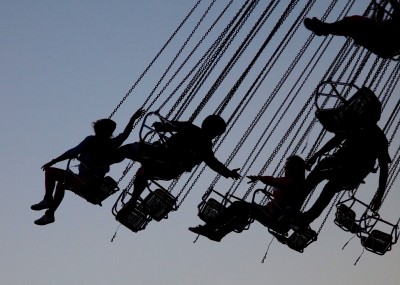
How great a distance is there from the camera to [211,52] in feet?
21.7

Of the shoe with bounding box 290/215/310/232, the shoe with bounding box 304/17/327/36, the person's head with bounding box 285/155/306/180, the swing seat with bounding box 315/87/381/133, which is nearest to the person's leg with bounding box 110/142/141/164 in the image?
the person's head with bounding box 285/155/306/180

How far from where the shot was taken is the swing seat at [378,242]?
6363 millimetres

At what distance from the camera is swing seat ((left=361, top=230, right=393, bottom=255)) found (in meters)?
6.36

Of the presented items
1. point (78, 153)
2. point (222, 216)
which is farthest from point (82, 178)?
point (222, 216)

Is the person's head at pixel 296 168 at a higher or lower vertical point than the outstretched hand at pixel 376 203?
lower

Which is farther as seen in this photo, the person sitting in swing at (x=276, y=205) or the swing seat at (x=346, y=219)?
the swing seat at (x=346, y=219)

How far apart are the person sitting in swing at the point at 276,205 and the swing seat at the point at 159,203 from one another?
47cm

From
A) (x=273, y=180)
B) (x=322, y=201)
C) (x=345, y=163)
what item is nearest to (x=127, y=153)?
(x=273, y=180)

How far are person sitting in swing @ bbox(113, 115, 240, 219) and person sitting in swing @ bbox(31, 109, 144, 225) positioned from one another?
0.16 meters

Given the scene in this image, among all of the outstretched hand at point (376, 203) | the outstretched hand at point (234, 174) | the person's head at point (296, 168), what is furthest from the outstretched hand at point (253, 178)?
the outstretched hand at point (376, 203)

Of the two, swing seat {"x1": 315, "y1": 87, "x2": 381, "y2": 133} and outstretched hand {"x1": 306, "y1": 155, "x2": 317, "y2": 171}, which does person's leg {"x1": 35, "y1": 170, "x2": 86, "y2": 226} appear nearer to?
outstretched hand {"x1": 306, "y1": 155, "x2": 317, "y2": 171}

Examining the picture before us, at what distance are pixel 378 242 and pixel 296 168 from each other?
1.38 metres

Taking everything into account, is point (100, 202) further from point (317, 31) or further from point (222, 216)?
point (317, 31)

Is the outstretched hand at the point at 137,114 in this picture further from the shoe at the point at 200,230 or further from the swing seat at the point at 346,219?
the swing seat at the point at 346,219
